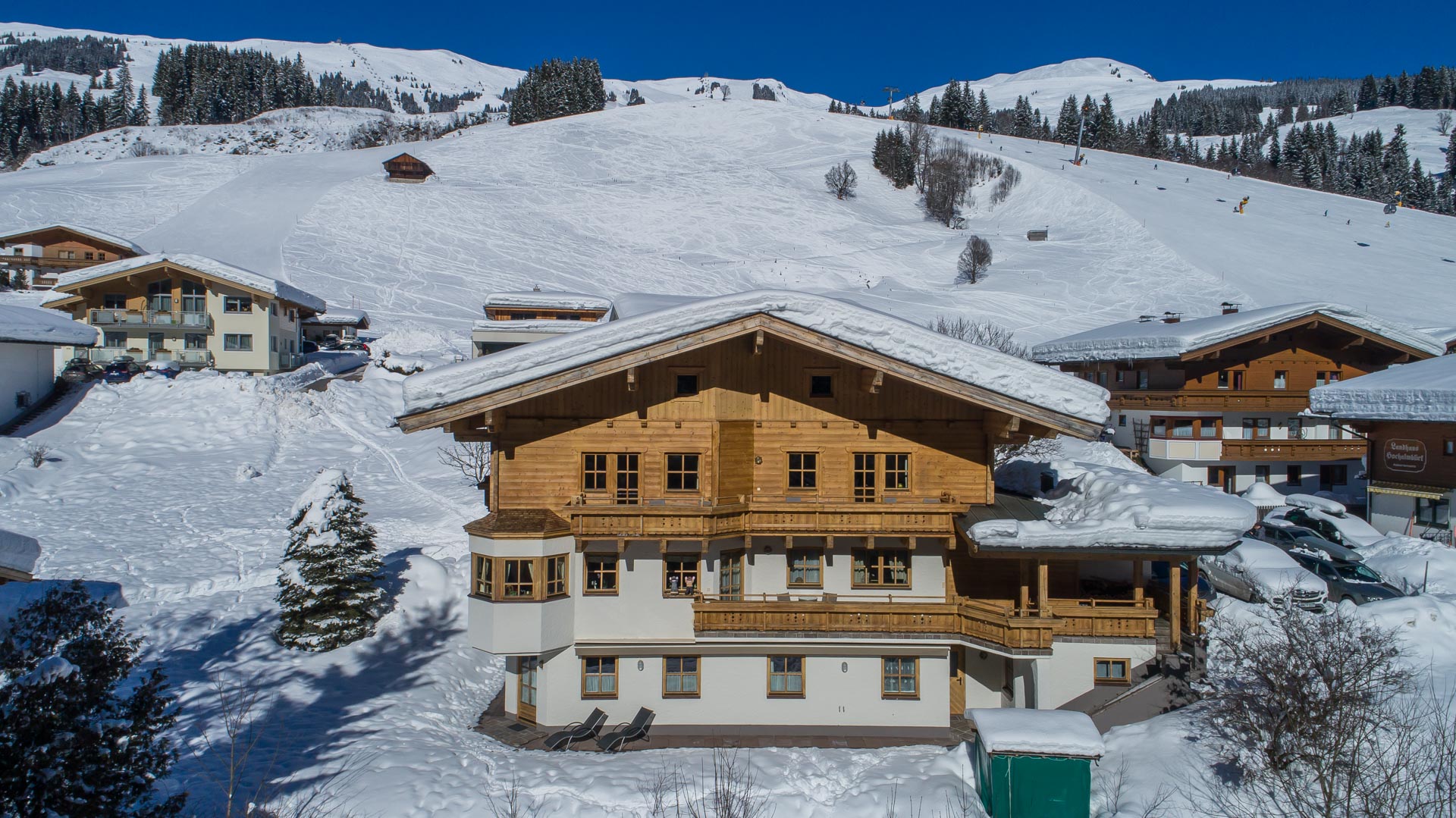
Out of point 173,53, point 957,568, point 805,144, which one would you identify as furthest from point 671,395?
point 173,53

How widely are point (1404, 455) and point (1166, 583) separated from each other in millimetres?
13165

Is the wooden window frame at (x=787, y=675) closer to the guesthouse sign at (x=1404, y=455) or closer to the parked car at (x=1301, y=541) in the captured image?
the parked car at (x=1301, y=541)

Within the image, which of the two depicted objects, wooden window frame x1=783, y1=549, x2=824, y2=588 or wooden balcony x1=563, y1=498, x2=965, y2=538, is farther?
wooden window frame x1=783, y1=549, x2=824, y2=588

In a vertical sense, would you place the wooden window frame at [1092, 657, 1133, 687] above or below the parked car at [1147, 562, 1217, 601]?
below

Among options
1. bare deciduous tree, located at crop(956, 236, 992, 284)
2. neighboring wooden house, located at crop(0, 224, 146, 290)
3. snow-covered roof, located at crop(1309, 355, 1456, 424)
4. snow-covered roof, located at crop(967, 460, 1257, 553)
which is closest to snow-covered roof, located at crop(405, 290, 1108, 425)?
snow-covered roof, located at crop(967, 460, 1257, 553)

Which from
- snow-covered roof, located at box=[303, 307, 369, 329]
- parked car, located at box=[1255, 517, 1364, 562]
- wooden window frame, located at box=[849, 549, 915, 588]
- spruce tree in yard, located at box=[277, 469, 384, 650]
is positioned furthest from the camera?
snow-covered roof, located at box=[303, 307, 369, 329]

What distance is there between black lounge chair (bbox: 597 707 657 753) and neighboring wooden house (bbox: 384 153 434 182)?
299 ft

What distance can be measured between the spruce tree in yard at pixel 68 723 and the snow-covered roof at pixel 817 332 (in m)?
7.97

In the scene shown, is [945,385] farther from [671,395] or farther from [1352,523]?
[1352,523]

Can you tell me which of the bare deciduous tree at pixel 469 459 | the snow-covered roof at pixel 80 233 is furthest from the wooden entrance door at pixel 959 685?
the snow-covered roof at pixel 80 233

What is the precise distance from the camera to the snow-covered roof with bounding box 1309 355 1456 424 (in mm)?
24188

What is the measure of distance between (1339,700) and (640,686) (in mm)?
11893

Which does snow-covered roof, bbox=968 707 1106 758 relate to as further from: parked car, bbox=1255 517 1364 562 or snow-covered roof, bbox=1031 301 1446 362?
snow-covered roof, bbox=1031 301 1446 362

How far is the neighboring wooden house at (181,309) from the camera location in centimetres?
4153
